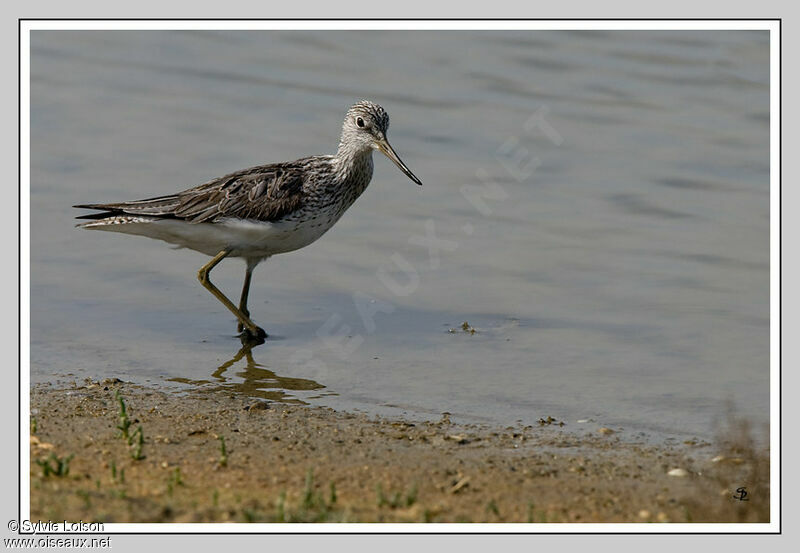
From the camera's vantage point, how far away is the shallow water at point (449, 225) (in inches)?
308

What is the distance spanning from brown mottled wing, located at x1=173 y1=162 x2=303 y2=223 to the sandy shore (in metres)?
1.97

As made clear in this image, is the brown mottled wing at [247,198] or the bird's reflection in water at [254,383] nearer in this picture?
the bird's reflection in water at [254,383]

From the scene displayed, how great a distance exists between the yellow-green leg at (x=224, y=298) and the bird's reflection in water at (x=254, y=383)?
58cm

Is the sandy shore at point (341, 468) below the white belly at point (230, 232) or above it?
below

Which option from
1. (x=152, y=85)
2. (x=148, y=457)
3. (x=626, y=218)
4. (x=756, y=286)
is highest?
(x=152, y=85)

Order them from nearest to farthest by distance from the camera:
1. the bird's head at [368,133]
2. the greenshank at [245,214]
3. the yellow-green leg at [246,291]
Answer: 1. the greenshank at [245,214]
2. the yellow-green leg at [246,291]
3. the bird's head at [368,133]

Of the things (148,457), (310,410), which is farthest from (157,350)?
(148,457)

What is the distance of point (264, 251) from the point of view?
8.99 m

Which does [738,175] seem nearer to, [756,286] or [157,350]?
[756,286]

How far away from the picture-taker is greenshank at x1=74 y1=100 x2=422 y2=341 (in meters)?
8.75

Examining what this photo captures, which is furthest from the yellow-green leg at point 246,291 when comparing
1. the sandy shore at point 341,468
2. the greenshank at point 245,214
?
the sandy shore at point 341,468

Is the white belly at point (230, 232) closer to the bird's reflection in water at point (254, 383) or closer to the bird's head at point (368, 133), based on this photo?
the bird's head at point (368, 133)

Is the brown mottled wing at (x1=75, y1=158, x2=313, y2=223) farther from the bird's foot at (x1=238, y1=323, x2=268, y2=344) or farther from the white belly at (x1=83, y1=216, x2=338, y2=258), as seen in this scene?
the bird's foot at (x1=238, y1=323, x2=268, y2=344)

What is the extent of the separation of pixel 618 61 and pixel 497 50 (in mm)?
1655
